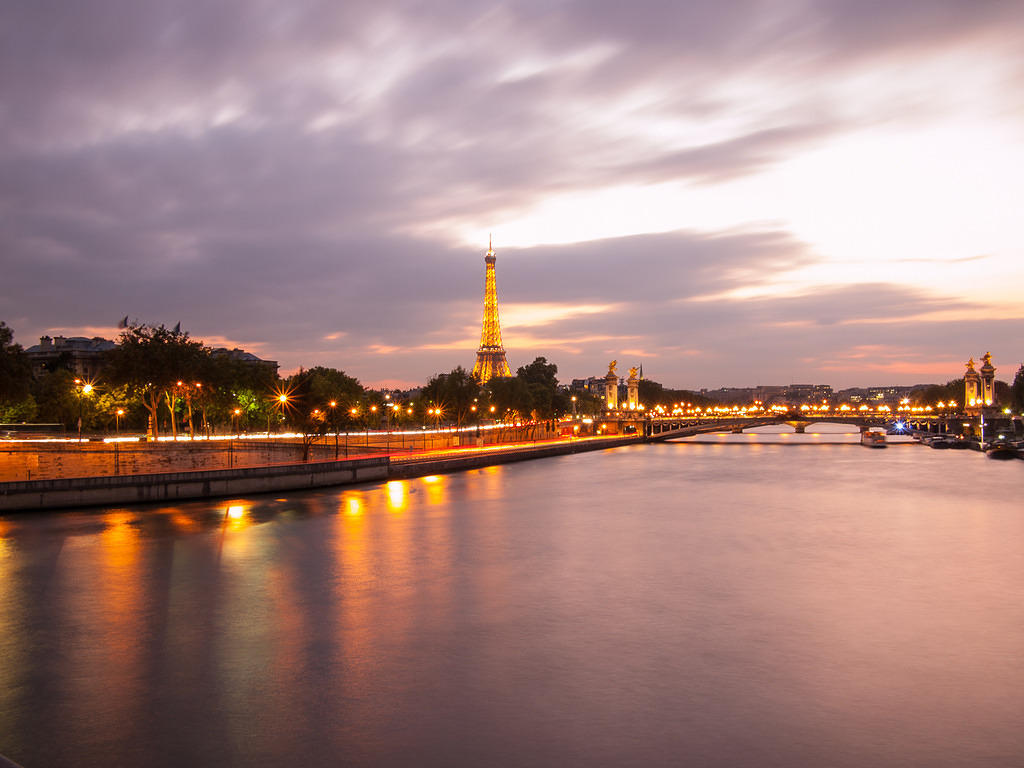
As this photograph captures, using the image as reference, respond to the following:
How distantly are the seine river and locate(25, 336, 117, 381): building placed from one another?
3778 inches

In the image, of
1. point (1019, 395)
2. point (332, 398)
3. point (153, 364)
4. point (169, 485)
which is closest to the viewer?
point (169, 485)

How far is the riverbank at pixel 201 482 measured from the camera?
109ft

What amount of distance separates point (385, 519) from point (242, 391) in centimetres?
4795

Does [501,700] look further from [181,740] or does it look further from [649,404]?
[649,404]

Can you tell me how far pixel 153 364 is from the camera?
5572 centimetres

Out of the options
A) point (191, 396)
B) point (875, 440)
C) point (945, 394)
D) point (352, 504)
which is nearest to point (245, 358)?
point (191, 396)

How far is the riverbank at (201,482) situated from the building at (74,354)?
78022 mm

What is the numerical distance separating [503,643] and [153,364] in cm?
4740

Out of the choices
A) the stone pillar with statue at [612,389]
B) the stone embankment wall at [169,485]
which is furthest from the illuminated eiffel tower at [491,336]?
the stone embankment wall at [169,485]

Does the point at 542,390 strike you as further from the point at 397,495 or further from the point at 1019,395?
the point at 397,495

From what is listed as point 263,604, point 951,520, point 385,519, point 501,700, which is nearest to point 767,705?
point 501,700

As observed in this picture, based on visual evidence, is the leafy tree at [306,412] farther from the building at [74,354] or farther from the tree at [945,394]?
the tree at [945,394]

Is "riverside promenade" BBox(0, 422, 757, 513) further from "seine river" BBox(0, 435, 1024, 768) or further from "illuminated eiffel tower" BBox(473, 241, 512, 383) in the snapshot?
"illuminated eiffel tower" BBox(473, 241, 512, 383)

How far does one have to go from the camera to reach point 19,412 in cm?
6769
